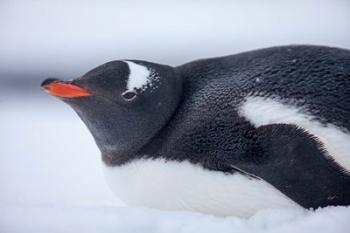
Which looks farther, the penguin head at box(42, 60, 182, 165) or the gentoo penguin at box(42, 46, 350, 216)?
the penguin head at box(42, 60, 182, 165)

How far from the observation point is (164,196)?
46.0 inches

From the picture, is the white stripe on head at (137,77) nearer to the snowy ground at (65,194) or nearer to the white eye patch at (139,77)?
the white eye patch at (139,77)

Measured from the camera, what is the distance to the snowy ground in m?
1.01

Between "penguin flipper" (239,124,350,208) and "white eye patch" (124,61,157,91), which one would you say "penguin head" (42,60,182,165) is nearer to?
"white eye patch" (124,61,157,91)

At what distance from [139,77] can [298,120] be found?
0.35 m

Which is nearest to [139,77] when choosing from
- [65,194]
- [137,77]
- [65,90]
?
[137,77]

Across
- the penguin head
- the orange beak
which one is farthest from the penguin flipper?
the orange beak

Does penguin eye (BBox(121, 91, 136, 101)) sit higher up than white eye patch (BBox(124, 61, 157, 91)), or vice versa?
white eye patch (BBox(124, 61, 157, 91))

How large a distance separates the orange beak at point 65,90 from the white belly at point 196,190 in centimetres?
18

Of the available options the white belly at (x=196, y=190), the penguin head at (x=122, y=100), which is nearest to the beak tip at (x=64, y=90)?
the penguin head at (x=122, y=100)

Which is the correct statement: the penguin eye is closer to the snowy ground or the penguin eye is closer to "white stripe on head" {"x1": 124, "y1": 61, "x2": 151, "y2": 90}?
"white stripe on head" {"x1": 124, "y1": 61, "x2": 151, "y2": 90}

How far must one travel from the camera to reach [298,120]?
1062mm

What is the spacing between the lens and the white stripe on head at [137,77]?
122 centimetres

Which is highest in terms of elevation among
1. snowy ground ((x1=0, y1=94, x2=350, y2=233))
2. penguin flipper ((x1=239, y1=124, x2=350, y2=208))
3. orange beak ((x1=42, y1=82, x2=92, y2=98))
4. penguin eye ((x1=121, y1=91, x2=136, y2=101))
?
orange beak ((x1=42, y1=82, x2=92, y2=98))
